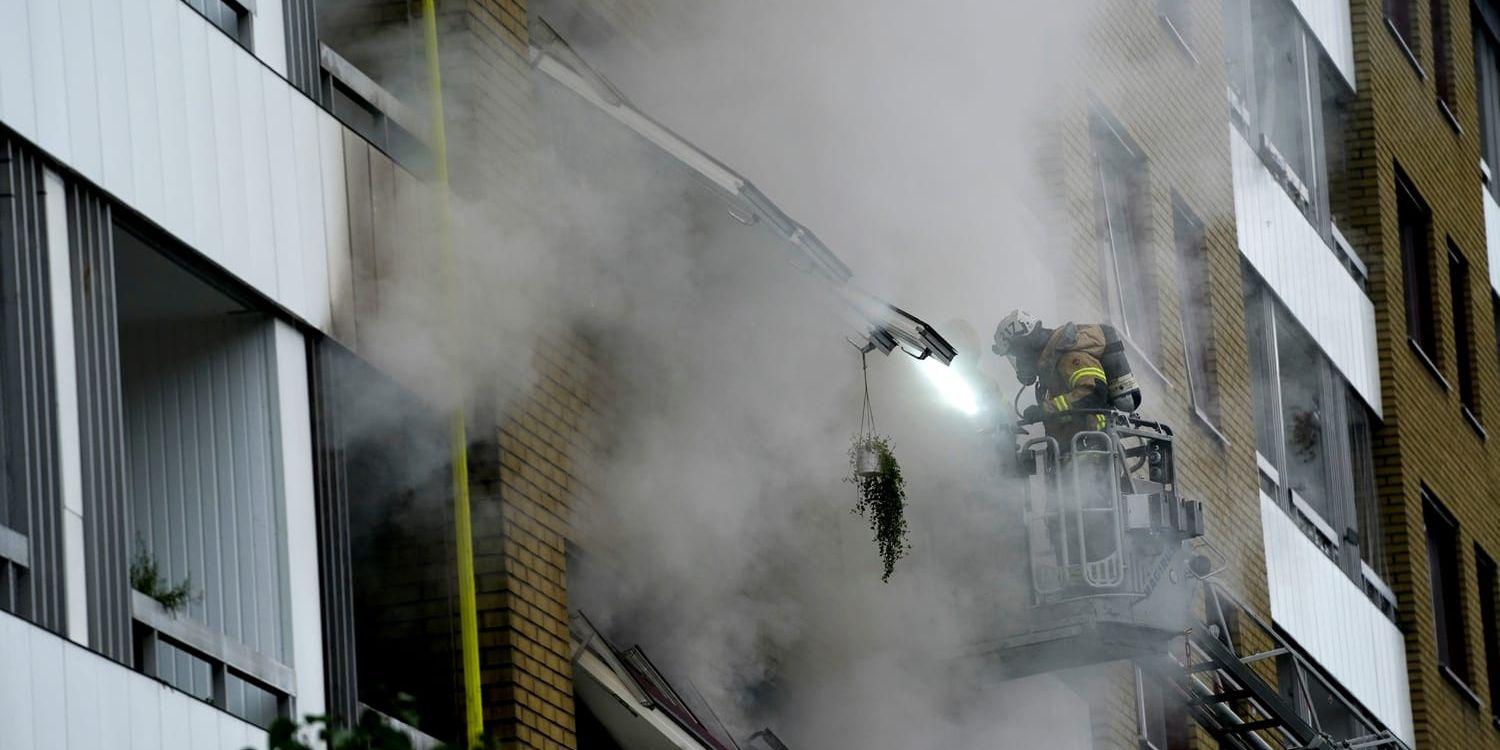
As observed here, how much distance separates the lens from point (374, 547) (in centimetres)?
877

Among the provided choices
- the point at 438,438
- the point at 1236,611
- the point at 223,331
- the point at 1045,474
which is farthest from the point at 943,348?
the point at 1236,611

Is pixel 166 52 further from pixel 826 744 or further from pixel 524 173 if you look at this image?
pixel 826 744

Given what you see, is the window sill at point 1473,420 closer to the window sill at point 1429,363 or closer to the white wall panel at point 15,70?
the window sill at point 1429,363

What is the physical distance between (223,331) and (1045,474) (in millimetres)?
4787

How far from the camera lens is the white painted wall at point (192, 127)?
6.59 meters

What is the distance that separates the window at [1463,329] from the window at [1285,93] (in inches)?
114

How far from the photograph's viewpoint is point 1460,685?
768 inches

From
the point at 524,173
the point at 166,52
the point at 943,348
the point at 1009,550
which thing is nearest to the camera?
the point at 166,52

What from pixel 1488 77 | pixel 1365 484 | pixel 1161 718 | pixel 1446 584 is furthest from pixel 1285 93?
pixel 1488 77

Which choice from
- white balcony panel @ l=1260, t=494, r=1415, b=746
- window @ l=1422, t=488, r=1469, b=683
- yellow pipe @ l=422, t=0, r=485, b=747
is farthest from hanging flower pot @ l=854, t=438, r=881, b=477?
window @ l=1422, t=488, r=1469, b=683

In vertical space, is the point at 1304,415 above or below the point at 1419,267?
below

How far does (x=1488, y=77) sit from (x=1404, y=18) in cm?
297

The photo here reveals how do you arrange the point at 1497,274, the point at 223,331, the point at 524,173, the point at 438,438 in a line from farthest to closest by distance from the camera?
the point at 1497,274
the point at 524,173
the point at 438,438
the point at 223,331

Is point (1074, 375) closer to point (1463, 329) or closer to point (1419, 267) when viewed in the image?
point (1419, 267)
